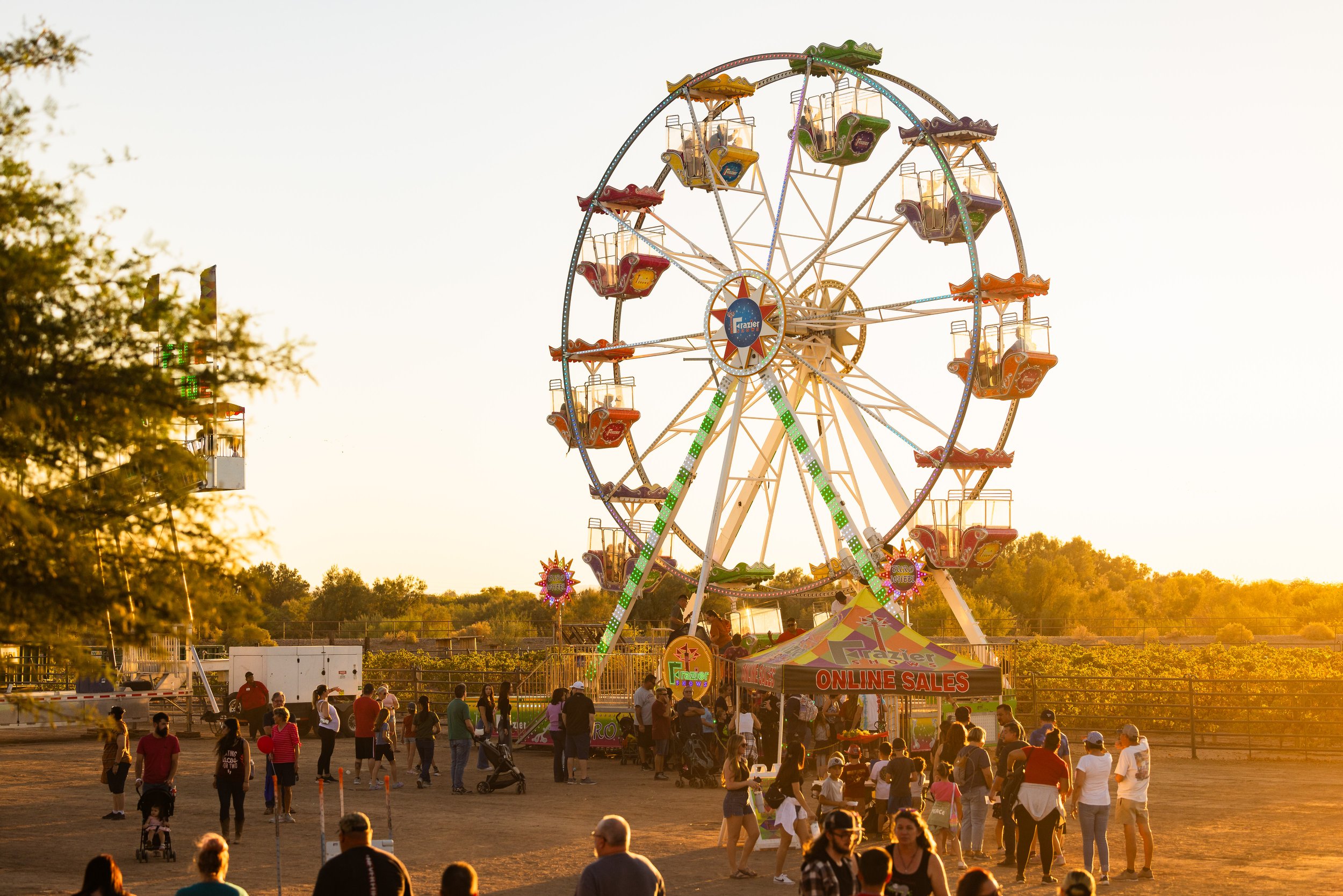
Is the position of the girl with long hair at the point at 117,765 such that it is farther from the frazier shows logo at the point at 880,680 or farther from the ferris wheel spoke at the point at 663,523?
the ferris wheel spoke at the point at 663,523

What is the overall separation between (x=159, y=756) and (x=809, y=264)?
17.6m

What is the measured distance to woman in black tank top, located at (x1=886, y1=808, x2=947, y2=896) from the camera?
322 inches

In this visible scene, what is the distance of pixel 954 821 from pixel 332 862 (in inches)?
347

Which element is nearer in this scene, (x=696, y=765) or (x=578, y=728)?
(x=696, y=765)

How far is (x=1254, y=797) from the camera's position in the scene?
21281mm

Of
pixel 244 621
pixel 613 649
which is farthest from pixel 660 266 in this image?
pixel 244 621

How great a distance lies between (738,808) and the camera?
1456 cm

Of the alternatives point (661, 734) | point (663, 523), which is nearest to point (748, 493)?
point (663, 523)

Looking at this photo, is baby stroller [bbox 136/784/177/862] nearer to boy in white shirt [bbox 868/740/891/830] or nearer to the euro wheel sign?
boy in white shirt [bbox 868/740/891/830]

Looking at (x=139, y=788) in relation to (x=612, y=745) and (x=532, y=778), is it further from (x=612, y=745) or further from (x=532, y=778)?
(x=612, y=745)

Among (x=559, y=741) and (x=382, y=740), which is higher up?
(x=382, y=740)

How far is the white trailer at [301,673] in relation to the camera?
3061 cm

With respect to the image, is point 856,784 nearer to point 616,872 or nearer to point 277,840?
point 277,840

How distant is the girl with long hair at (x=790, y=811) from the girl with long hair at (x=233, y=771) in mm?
5919
